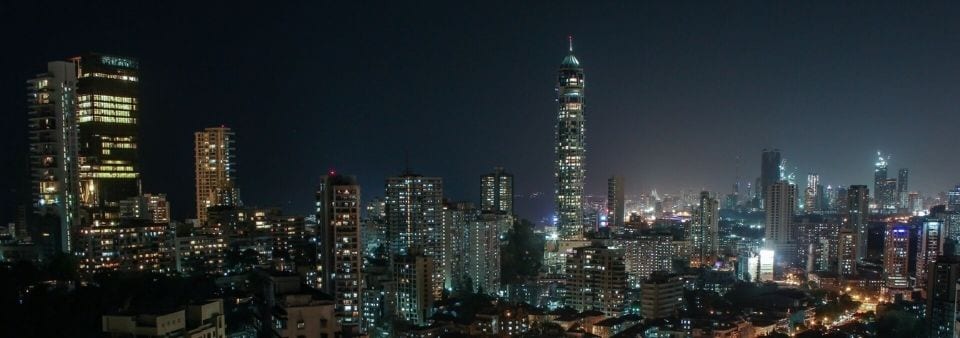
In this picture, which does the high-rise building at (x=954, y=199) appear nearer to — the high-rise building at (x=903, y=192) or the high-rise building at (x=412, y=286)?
the high-rise building at (x=903, y=192)

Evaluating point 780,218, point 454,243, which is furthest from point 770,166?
point 454,243

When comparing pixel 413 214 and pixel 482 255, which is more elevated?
pixel 413 214

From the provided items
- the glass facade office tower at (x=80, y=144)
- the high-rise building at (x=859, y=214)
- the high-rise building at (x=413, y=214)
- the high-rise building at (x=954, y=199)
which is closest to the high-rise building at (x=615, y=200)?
the high-rise building at (x=859, y=214)

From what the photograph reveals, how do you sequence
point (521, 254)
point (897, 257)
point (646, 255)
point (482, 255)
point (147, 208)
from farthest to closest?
point (521, 254) → point (646, 255) → point (897, 257) → point (482, 255) → point (147, 208)

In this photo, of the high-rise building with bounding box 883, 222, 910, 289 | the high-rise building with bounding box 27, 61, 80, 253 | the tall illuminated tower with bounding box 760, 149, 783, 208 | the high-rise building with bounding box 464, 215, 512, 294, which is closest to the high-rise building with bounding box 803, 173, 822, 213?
the tall illuminated tower with bounding box 760, 149, 783, 208

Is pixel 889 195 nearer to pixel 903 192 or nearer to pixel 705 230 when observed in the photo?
pixel 903 192

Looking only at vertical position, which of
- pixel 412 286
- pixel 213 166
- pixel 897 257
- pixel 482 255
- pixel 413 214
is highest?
pixel 213 166
